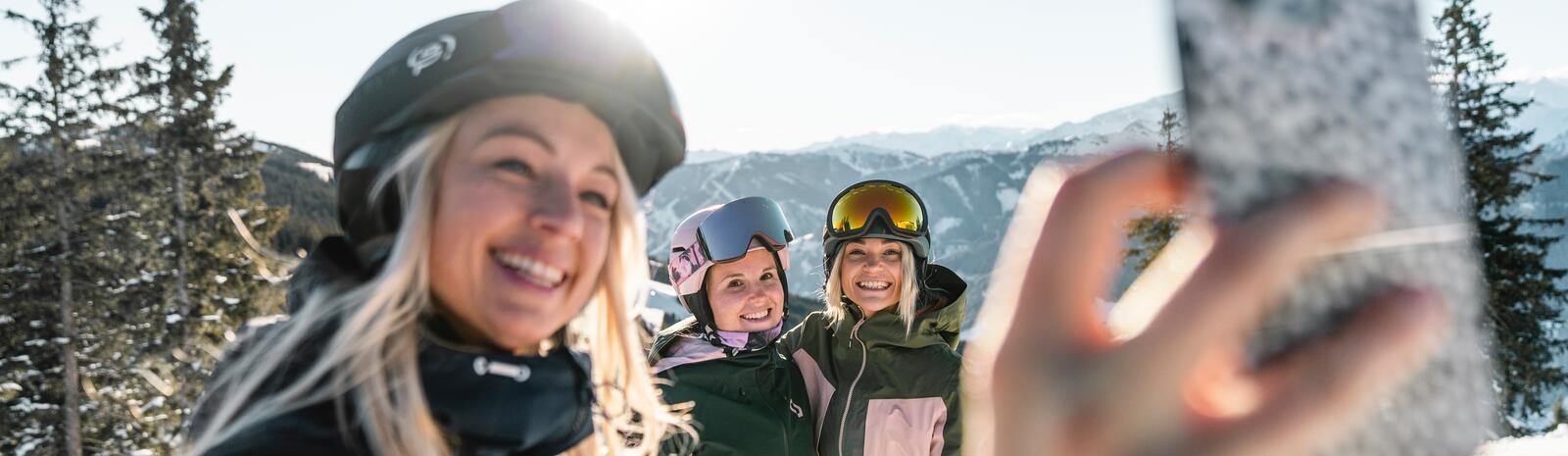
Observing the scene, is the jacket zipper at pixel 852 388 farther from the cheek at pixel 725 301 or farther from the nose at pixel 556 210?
the nose at pixel 556 210

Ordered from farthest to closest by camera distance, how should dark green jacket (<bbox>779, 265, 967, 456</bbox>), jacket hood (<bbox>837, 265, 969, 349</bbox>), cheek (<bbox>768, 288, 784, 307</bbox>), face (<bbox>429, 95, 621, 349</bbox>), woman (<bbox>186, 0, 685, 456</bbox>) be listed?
cheek (<bbox>768, 288, 784, 307</bbox>) → jacket hood (<bbox>837, 265, 969, 349</bbox>) → dark green jacket (<bbox>779, 265, 967, 456</bbox>) → face (<bbox>429, 95, 621, 349</bbox>) → woman (<bbox>186, 0, 685, 456</bbox>)

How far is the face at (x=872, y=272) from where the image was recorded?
5.53m

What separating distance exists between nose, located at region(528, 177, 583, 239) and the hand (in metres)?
1.54

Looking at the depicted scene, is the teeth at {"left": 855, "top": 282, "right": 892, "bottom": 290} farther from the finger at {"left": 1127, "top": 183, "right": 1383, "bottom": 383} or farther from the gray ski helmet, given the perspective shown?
the finger at {"left": 1127, "top": 183, "right": 1383, "bottom": 383}

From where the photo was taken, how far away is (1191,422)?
1.66 feet

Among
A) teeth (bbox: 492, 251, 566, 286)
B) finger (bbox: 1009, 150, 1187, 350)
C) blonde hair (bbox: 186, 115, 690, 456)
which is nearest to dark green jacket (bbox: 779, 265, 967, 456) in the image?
teeth (bbox: 492, 251, 566, 286)

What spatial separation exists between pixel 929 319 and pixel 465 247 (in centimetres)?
384

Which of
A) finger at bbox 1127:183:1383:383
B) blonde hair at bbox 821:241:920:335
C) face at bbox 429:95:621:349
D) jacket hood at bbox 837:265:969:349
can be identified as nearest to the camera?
finger at bbox 1127:183:1383:383

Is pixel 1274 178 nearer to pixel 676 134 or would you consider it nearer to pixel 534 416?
pixel 534 416

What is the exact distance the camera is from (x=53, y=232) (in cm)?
2381

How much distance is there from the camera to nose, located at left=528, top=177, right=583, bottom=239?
194 cm

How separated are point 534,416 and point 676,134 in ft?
3.00

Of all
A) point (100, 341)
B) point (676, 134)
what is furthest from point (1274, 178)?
point (100, 341)

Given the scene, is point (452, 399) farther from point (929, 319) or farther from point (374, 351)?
point (929, 319)
